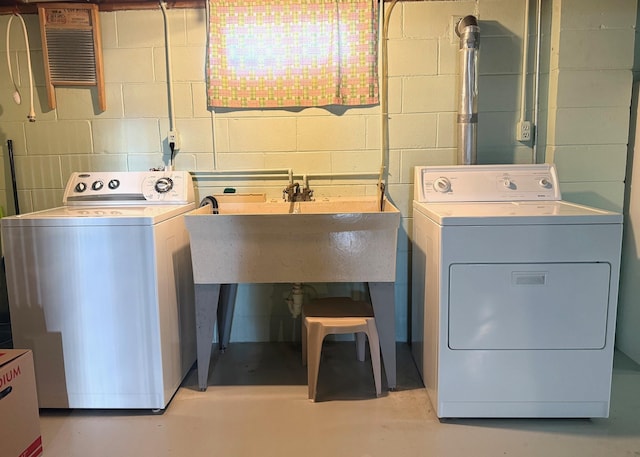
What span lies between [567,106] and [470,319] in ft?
4.57

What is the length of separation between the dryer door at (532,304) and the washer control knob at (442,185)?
2.25ft

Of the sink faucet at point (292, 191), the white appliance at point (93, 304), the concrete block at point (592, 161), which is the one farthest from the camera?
the sink faucet at point (292, 191)

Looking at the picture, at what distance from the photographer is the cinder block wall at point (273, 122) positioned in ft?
8.66

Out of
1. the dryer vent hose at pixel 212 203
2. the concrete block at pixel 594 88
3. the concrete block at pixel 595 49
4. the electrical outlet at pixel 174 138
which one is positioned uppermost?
the concrete block at pixel 595 49

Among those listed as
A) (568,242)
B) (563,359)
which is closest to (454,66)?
(568,242)

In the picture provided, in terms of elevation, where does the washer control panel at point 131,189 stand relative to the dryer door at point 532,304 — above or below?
above

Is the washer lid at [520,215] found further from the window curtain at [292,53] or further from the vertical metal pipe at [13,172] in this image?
the vertical metal pipe at [13,172]

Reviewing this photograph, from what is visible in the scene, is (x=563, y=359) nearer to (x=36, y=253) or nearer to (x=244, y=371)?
(x=244, y=371)

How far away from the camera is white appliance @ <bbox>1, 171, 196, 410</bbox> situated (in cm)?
202

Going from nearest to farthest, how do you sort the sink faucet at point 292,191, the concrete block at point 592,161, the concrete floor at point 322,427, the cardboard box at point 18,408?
the cardboard box at point 18,408 → the concrete floor at point 322,427 → the concrete block at point 592,161 → the sink faucet at point 292,191

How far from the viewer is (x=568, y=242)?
1.87 meters

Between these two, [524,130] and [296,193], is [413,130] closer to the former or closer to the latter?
[524,130]

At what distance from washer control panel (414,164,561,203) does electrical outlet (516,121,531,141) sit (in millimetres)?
255

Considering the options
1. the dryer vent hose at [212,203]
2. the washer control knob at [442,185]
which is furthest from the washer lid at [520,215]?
the dryer vent hose at [212,203]
